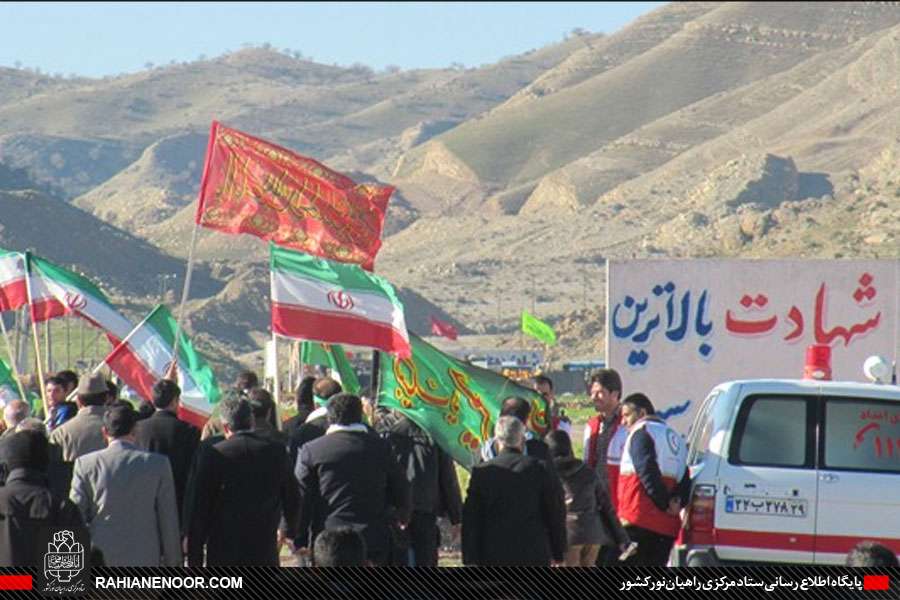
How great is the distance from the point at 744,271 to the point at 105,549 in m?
9.96

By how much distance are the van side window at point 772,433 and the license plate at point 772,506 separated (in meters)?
0.21

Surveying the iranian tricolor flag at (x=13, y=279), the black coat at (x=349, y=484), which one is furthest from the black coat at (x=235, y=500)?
the iranian tricolor flag at (x=13, y=279)

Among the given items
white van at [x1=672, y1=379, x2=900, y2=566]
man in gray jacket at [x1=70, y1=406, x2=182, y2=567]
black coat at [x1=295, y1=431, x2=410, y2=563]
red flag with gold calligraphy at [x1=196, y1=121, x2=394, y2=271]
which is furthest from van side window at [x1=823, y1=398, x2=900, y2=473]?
red flag with gold calligraphy at [x1=196, y1=121, x2=394, y2=271]

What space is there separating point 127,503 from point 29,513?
1.18 m

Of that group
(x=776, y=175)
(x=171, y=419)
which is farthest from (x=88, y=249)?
(x=171, y=419)

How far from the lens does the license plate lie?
11531mm

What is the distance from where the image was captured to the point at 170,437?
11.3 metres

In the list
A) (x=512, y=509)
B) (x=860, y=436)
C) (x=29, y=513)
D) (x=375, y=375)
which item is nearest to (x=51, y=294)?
(x=375, y=375)

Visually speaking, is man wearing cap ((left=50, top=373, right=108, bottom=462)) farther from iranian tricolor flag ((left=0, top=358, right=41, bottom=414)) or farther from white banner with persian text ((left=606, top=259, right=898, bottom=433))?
white banner with persian text ((left=606, top=259, right=898, bottom=433))

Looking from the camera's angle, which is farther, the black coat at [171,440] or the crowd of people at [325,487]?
the black coat at [171,440]

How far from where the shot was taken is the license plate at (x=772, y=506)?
11531 mm

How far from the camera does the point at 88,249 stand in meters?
110

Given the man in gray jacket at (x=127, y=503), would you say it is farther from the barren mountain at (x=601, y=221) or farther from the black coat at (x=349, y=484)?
the barren mountain at (x=601, y=221)

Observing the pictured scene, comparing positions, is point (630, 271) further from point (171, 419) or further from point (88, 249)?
point (88, 249)
